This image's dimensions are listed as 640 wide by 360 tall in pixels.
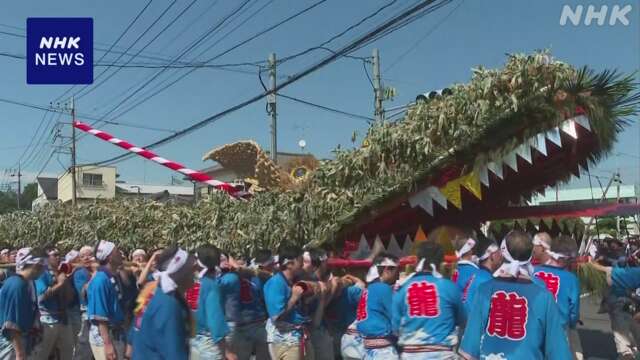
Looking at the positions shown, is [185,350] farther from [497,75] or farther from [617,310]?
[617,310]

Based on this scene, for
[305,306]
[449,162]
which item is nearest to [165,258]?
[305,306]

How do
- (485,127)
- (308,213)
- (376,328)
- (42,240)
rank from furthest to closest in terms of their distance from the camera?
(42,240) → (308,213) → (485,127) → (376,328)

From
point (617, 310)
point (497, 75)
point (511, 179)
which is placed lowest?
point (617, 310)

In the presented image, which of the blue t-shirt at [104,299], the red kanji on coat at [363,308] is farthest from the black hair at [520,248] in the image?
the blue t-shirt at [104,299]

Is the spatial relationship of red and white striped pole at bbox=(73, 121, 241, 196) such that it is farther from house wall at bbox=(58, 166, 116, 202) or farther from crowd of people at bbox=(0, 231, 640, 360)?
house wall at bbox=(58, 166, 116, 202)

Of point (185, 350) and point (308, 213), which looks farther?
point (308, 213)

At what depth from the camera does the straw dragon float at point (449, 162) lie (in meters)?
6.96

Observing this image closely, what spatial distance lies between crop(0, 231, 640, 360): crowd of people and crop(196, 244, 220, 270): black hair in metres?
0.02

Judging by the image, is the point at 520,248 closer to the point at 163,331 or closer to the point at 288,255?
the point at 163,331

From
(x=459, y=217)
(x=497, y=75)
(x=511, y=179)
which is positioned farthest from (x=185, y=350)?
(x=511, y=179)

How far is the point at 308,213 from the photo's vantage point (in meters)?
7.99

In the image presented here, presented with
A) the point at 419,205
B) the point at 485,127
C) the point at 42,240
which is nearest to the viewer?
the point at 485,127

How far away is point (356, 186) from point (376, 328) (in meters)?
2.44

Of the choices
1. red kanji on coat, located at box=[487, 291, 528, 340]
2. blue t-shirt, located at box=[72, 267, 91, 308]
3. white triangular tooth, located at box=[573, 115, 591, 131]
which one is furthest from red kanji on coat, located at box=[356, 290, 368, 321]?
blue t-shirt, located at box=[72, 267, 91, 308]
